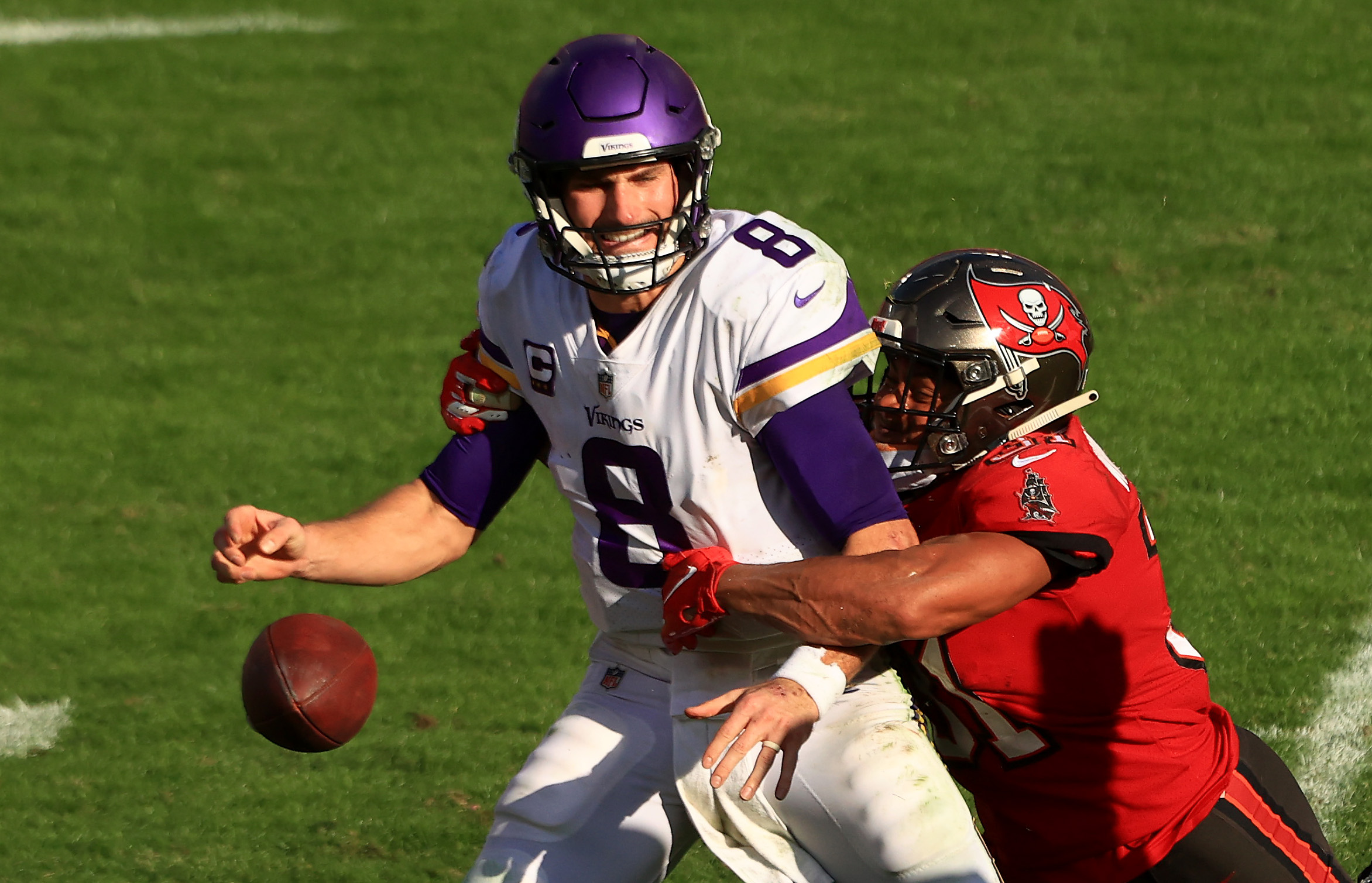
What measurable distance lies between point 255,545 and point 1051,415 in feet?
5.93

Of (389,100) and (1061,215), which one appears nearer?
(1061,215)

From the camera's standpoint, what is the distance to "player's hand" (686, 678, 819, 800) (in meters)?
2.68

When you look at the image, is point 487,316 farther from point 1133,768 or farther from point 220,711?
point 220,711

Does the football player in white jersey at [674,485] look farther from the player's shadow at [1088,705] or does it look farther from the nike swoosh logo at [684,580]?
the player's shadow at [1088,705]

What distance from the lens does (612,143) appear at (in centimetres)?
314

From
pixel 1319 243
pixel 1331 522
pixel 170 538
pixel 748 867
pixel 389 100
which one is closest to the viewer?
pixel 748 867

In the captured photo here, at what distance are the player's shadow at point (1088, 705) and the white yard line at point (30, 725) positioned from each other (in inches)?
136

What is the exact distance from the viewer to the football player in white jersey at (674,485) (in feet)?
9.92

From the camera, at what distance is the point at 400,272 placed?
837cm

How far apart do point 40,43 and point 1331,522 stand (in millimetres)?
8559

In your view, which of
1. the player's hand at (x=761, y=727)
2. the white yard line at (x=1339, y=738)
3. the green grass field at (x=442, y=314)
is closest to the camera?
the player's hand at (x=761, y=727)

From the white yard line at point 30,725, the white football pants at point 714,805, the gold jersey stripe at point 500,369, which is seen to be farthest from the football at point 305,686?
the white yard line at point 30,725

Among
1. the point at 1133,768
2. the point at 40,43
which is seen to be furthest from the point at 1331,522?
the point at 40,43

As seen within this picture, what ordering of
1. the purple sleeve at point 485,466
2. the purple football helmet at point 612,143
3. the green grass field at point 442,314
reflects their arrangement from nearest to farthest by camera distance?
1. the purple football helmet at point 612,143
2. the purple sleeve at point 485,466
3. the green grass field at point 442,314
